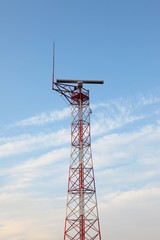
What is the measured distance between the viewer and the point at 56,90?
59438 mm

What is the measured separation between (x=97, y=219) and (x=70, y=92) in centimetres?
1728

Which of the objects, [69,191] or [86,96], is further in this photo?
[86,96]

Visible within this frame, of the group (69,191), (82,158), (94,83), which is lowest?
(69,191)

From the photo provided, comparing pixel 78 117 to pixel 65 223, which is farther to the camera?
pixel 78 117

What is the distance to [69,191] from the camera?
2216 inches

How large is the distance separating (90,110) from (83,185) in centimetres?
1031

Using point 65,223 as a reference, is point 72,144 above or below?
above

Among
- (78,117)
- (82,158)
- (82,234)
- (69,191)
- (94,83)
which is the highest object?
(94,83)

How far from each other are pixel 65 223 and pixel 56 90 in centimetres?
1742

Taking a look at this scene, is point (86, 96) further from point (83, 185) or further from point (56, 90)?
point (83, 185)

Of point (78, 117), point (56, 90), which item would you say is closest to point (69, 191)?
point (78, 117)

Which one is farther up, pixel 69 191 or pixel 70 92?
pixel 70 92

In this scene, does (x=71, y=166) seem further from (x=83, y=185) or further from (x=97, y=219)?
(x=97, y=219)

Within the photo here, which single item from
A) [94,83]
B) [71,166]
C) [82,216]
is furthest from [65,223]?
[94,83]
